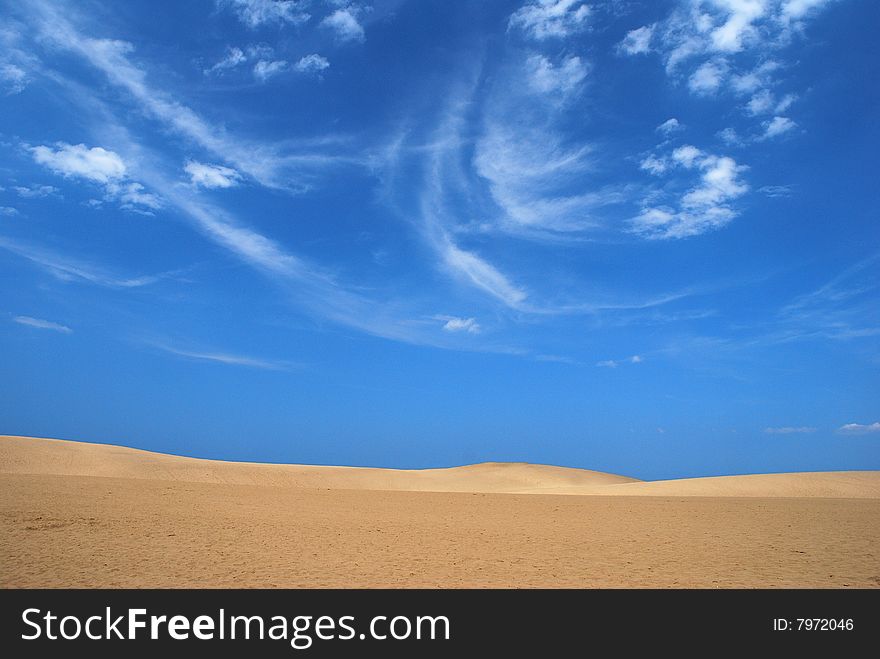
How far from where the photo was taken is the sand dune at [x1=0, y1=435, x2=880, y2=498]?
3966cm

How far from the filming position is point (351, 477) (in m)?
51.8

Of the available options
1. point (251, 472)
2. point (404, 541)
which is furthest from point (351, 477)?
point (404, 541)

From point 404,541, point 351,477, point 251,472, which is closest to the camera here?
point 404,541

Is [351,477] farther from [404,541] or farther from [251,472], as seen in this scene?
[404,541]

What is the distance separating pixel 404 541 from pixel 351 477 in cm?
3852

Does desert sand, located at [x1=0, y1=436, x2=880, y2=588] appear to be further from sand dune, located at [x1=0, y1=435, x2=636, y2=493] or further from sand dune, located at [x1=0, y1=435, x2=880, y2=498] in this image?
sand dune, located at [x1=0, y1=435, x2=636, y2=493]

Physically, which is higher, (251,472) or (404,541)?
(251,472)

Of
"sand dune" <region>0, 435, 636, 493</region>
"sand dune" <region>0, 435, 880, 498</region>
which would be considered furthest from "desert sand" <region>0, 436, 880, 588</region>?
"sand dune" <region>0, 435, 636, 493</region>
